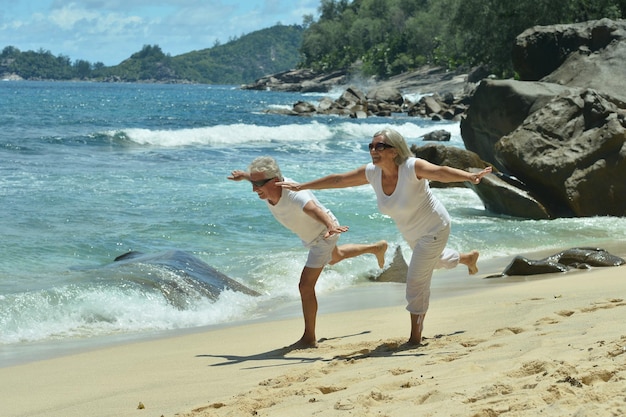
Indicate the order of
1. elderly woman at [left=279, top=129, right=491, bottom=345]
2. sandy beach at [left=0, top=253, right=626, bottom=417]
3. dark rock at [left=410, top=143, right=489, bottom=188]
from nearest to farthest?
sandy beach at [left=0, top=253, right=626, bottom=417] → elderly woman at [left=279, top=129, right=491, bottom=345] → dark rock at [left=410, top=143, right=489, bottom=188]

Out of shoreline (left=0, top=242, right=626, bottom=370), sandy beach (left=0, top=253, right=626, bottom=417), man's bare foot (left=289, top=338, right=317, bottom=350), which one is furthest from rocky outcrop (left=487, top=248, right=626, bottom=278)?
man's bare foot (left=289, top=338, right=317, bottom=350)

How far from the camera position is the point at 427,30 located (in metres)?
108

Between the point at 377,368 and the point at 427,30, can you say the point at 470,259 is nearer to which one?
the point at 377,368

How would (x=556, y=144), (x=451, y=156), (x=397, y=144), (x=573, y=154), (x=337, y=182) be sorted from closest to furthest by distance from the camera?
(x=397, y=144) → (x=337, y=182) → (x=573, y=154) → (x=556, y=144) → (x=451, y=156)

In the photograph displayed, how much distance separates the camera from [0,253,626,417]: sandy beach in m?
4.14

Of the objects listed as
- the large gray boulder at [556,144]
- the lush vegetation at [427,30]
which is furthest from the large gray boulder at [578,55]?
the lush vegetation at [427,30]

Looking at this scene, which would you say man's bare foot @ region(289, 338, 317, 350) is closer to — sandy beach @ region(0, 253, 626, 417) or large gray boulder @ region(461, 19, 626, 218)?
sandy beach @ region(0, 253, 626, 417)

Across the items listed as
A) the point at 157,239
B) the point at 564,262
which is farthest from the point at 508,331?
the point at 157,239

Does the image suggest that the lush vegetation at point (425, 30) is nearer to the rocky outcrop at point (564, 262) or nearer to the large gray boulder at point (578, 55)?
the large gray boulder at point (578, 55)

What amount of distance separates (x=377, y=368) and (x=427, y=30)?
10601cm

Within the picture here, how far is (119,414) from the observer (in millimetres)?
4848

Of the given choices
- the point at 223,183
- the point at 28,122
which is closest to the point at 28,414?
the point at 223,183

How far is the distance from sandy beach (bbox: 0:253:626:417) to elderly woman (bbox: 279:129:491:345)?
44cm

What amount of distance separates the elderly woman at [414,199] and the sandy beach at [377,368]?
1.45 ft
